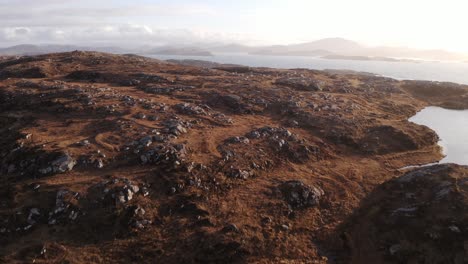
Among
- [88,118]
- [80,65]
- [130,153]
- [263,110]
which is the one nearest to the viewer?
[130,153]

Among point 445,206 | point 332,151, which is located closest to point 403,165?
point 332,151

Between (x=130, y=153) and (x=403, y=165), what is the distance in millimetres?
29391

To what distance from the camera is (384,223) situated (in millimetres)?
26047

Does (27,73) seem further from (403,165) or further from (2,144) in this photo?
(403,165)

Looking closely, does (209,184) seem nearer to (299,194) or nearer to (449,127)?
(299,194)

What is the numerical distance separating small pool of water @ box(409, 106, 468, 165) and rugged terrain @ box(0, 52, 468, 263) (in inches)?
89.2

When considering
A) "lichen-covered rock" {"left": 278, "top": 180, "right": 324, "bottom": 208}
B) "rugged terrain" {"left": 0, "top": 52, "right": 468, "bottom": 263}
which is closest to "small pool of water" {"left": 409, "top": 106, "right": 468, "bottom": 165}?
"rugged terrain" {"left": 0, "top": 52, "right": 468, "bottom": 263}

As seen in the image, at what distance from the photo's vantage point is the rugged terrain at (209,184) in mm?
23219

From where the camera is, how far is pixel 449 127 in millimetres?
53875

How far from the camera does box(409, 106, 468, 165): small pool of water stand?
41159mm

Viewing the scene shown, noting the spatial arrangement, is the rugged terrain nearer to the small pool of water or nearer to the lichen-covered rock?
the lichen-covered rock

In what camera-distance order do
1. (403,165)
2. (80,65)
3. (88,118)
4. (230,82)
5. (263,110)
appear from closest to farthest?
(403,165) → (88,118) → (263,110) → (230,82) → (80,65)

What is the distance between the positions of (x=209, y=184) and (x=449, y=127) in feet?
143

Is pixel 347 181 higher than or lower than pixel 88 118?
lower
